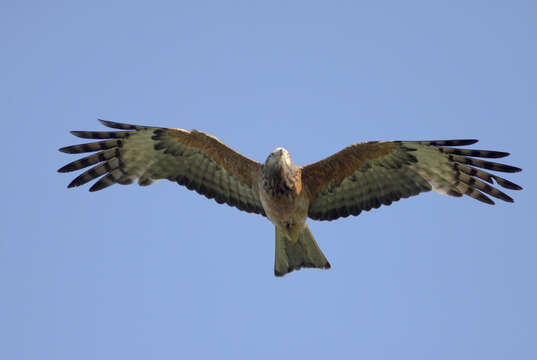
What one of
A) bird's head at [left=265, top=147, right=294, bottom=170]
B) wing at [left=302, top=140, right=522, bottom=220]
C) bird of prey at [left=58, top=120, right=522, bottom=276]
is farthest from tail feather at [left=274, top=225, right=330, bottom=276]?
bird's head at [left=265, top=147, right=294, bottom=170]

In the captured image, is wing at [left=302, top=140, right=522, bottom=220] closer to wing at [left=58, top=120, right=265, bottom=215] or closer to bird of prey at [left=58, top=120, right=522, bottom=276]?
bird of prey at [left=58, top=120, right=522, bottom=276]

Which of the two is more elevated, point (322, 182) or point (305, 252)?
point (322, 182)

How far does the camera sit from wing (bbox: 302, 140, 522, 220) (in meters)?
9.82

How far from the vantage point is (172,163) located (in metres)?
10.6

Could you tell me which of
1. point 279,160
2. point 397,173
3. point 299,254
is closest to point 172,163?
point 279,160

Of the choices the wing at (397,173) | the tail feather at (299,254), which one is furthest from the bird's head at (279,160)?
the tail feather at (299,254)

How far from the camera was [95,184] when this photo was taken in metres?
10.2

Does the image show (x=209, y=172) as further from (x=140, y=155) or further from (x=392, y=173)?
(x=392, y=173)

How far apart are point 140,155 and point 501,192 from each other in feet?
18.4

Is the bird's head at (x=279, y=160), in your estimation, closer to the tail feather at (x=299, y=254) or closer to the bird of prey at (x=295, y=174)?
the bird of prey at (x=295, y=174)

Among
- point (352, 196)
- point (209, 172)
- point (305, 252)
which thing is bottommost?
point (305, 252)

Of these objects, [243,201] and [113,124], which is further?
[243,201]

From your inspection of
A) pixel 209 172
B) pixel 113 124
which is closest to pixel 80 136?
pixel 113 124

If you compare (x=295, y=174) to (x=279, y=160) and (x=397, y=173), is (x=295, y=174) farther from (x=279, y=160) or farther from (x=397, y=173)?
(x=397, y=173)
